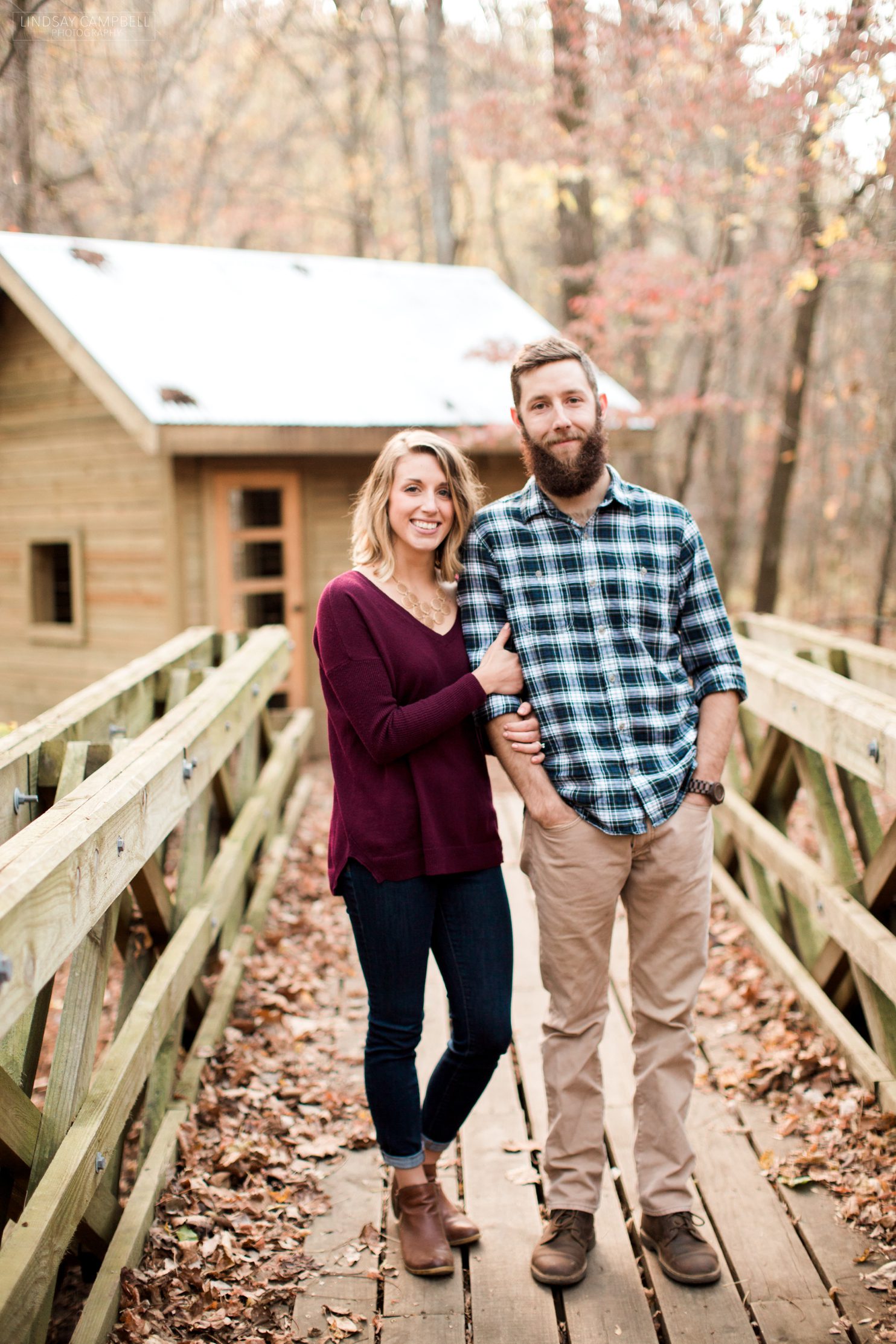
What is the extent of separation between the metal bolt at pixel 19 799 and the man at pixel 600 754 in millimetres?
1306

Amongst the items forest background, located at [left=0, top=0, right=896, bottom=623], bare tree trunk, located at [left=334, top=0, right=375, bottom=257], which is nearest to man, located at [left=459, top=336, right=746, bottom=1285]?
forest background, located at [left=0, top=0, right=896, bottom=623]

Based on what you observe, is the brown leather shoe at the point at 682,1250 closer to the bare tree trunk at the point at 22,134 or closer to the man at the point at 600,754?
the man at the point at 600,754

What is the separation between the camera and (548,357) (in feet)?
9.39

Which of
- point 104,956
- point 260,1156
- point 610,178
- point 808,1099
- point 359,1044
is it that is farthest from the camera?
point 610,178

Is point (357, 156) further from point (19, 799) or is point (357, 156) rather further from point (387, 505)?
point (19, 799)

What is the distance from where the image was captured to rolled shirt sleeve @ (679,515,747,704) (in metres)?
2.92

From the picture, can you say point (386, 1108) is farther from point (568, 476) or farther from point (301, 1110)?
point (568, 476)

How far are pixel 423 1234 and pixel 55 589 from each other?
9.20 meters

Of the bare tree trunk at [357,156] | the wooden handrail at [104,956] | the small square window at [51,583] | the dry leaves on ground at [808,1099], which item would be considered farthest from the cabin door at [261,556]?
the bare tree trunk at [357,156]

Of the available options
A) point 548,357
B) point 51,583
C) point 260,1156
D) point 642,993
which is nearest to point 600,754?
point 642,993

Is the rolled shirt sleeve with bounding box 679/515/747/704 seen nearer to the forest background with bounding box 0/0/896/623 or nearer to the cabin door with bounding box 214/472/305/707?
the forest background with bounding box 0/0/896/623

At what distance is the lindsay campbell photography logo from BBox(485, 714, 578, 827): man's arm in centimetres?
689

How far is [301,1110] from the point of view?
379 cm

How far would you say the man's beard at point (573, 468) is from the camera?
284 centimetres
